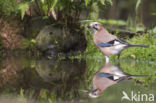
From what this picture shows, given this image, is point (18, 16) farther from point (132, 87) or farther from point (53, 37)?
point (132, 87)

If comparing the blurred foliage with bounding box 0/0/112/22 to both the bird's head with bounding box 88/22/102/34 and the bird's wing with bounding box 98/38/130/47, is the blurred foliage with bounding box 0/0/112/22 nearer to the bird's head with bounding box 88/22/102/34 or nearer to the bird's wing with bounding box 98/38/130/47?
the bird's head with bounding box 88/22/102/34

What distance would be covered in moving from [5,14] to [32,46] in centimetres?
133

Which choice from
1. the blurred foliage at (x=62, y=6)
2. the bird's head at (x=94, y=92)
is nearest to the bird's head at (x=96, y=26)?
the blurred foliage at (x=62, y=6)

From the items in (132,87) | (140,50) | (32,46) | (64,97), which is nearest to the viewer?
(64,97)

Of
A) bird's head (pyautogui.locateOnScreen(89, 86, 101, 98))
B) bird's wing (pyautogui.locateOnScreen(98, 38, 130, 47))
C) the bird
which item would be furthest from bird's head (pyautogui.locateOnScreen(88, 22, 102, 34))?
bird's head (pyautogui.locateOnScreen(89, 86, 101, 98))

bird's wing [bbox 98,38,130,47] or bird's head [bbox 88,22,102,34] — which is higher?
bird's head [bbox 88,22,102,34]

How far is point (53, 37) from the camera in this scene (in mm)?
6902

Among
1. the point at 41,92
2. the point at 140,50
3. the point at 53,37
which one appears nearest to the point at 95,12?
the point at 53,37

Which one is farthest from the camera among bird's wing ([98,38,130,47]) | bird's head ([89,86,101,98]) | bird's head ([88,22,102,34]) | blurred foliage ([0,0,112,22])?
blurred foliage ([0,0,112,22])

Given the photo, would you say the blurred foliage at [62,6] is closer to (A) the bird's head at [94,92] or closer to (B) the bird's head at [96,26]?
(B) the bird's head at [96,26]

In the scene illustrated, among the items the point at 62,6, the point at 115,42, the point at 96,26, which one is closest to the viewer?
the point at 115,42

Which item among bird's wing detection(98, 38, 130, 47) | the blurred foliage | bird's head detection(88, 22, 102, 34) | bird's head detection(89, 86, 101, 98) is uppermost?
the blurred foliage

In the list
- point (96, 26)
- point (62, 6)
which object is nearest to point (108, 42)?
point (96, 26)

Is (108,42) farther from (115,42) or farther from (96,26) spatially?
(96,26)
